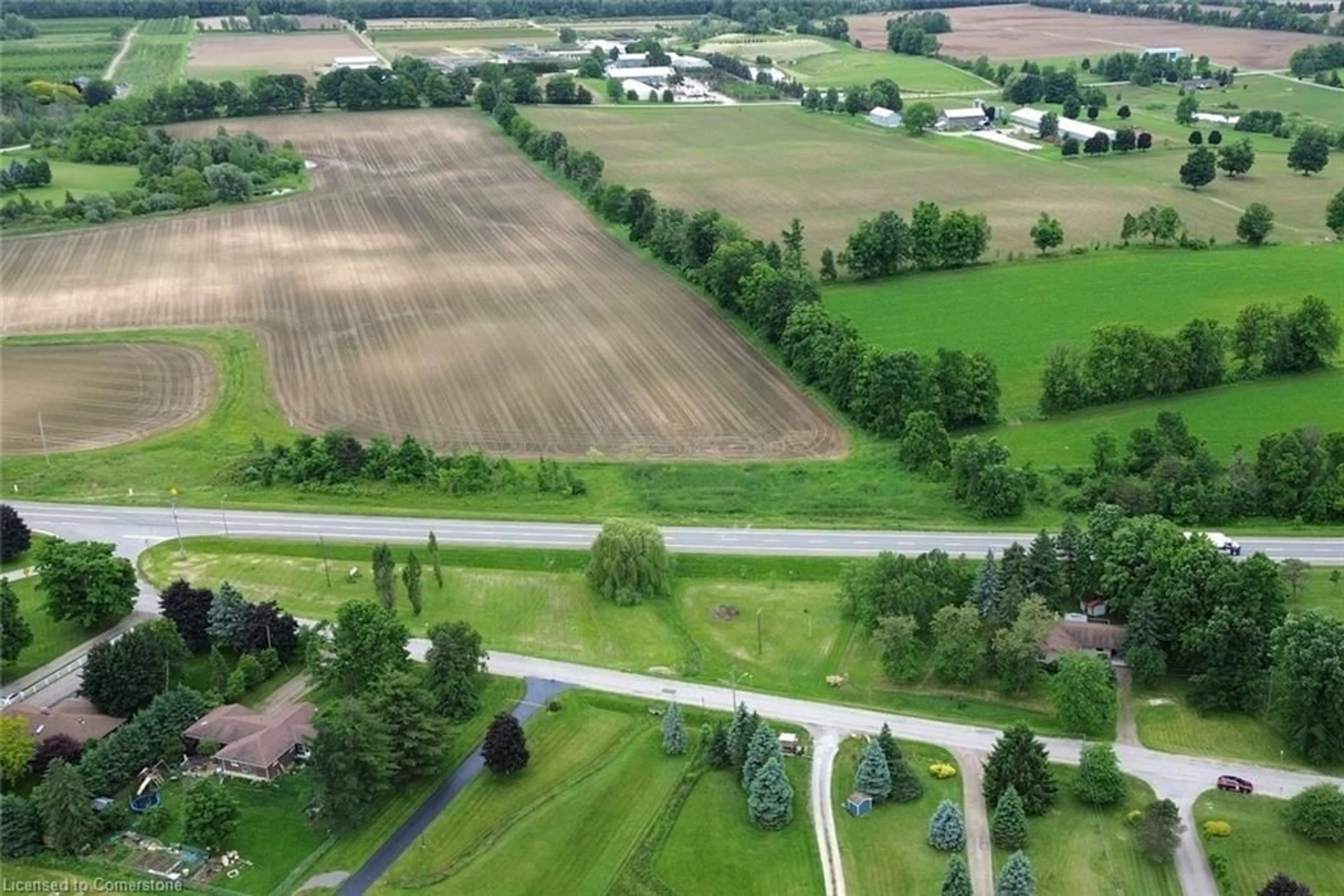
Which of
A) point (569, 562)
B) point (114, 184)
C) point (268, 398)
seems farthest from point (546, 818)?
point (114, 184)

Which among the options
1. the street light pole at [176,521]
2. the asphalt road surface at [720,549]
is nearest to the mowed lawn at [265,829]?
the asphalt road surface at [720,549]

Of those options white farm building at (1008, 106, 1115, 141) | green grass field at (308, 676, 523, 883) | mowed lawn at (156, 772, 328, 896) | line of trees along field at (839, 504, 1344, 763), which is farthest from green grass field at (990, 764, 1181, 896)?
white farm building at (1008, 106, 1115, 141)

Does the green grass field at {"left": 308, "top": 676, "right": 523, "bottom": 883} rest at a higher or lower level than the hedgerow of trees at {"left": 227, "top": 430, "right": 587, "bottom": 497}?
lower

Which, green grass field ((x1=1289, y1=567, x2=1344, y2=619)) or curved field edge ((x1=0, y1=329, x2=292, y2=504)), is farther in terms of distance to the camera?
curved field edge ((x1=0, y1=329, x2=292, y2=504))

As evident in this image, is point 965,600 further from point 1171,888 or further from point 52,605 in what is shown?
point 52,605

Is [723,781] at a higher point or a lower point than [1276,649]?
lower

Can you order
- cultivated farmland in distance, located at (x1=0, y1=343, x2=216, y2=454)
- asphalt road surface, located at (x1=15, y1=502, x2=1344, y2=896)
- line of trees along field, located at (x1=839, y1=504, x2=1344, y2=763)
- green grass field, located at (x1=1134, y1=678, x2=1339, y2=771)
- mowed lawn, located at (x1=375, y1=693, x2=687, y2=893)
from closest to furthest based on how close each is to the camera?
mowed lawn, located at (x1=375, y1=693, x2=687, y2=893) → asphalt road surface, located at (x1=15, y1=502, x2=1344, y2=896) → line of trees along field, located at (x1=839, y1=504, x2=1344, y2=763) → green grass field, located at (x1=1134, y1=678, x2=1339, y2=771) → cultivated farmland in distance, located at (x1=0, y1=343, x2=216, y2=454)

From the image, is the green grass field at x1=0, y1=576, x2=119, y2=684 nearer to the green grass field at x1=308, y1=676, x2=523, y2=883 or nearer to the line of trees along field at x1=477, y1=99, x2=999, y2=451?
the green grass field at x1=308, y1=676, x2=523, y2=883
